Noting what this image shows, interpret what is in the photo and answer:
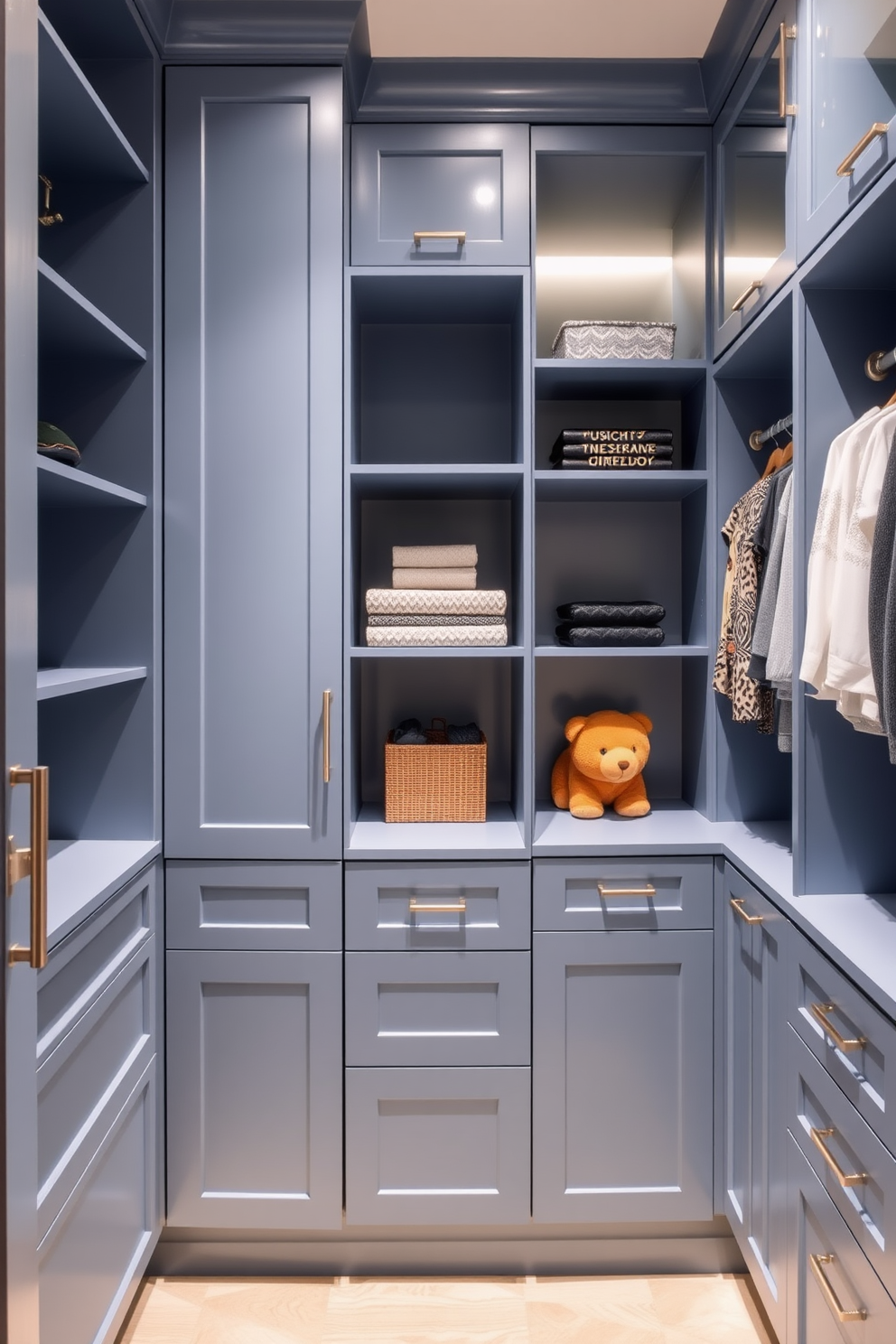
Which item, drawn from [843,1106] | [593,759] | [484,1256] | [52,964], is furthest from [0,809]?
[484,1256]

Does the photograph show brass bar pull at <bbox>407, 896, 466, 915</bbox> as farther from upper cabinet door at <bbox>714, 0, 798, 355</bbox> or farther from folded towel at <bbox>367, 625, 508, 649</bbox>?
upper cabinet door at <bbox>714, 0, 798, 355</bbox>

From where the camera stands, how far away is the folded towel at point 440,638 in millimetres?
1998

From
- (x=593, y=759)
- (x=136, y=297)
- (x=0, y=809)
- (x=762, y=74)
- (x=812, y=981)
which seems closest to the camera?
(x=0, y=809)

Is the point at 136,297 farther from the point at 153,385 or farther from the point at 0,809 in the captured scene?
the point at 0,809

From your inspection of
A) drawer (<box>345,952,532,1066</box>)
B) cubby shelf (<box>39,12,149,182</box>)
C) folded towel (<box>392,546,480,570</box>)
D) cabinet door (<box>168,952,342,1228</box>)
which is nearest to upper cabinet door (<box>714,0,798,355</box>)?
folded towel (<box>392,546,480,570</box>)

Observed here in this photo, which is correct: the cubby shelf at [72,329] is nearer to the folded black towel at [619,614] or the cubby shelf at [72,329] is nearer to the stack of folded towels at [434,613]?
the stack of folded towels at [434,613]

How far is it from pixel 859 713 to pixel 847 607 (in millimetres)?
166

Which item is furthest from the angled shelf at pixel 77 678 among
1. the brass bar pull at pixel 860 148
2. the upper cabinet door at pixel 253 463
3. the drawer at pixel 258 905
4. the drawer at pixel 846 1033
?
the brass bar pull at pixel 860 148

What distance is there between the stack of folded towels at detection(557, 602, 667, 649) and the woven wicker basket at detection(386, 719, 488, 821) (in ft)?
1.17

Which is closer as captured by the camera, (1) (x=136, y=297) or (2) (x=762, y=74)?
(2) (x=762, y=74)

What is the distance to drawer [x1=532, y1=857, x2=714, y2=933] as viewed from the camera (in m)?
1.92

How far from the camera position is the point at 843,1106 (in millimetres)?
1298

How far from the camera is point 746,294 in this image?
5.84ft

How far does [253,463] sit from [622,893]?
1232 millimetres
